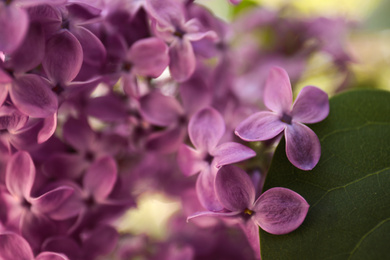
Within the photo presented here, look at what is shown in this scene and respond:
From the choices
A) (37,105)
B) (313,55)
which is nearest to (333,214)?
(37,105)

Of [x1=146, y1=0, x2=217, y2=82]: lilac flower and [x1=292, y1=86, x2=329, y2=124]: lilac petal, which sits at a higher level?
[x1=146, y1=0, x2=217, y2=82]: lilac flower

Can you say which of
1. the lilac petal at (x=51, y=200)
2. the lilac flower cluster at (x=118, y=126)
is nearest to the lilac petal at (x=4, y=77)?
the lilac flower cluster at (x=118, y=126)

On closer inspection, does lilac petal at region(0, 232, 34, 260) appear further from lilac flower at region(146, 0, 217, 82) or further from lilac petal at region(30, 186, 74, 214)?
lilac flower at region(146, 0, 217, 82)

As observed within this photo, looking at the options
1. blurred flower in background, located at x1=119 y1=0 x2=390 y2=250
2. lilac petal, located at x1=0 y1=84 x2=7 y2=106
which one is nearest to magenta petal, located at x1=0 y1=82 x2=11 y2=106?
lilac petal, located at x1=0 y1=84 x2=7 y2=106

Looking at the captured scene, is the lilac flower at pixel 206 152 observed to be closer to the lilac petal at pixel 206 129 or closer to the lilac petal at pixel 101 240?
the lilac petal at pixel 206 129

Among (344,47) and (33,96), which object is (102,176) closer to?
(33,96)

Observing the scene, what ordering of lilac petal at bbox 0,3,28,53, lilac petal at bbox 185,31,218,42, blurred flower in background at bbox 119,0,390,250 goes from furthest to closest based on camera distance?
blurred flower in background at bbox 119,0,390,250 < lilac petal at bbox 185,31,218,42 < lilac petal at bbox 0,3,28,53

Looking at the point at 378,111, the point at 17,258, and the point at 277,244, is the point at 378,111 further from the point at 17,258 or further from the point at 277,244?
the point at 17,258
